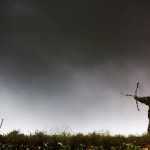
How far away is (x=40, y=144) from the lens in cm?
1409

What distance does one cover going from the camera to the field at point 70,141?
44.9 ft

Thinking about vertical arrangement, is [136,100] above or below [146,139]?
above

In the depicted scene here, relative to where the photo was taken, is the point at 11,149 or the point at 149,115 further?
the point at 149,115

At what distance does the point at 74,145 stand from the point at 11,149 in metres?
3.42

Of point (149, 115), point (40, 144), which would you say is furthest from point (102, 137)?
point (149, 115)

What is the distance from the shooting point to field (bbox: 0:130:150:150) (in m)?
13.7

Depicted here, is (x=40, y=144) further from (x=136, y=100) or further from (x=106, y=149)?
(x=136, y=100)

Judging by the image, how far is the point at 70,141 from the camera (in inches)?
563

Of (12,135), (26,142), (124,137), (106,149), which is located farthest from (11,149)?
(124,137)

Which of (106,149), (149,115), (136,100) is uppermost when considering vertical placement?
(136,100)

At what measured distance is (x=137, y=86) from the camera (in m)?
36.2

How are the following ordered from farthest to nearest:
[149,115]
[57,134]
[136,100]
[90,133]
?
[136,100] < [149,115] < [90,133] < [57,134]

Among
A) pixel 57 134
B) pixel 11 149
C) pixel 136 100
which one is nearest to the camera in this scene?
pixel 11 149

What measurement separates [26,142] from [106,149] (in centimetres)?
462
